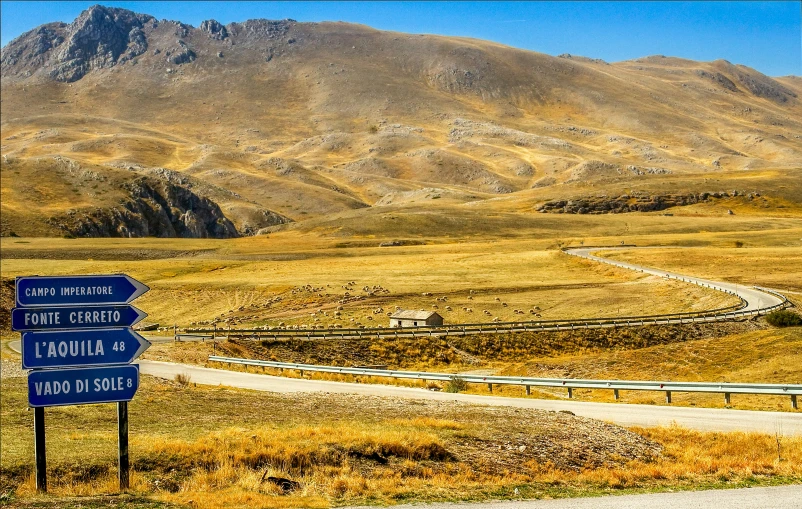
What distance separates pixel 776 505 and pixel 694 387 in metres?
21.3

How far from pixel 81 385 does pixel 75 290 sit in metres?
1.78

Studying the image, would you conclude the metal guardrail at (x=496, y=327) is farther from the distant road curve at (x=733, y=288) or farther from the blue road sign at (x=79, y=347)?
the blue road sign at (x=79, y=347)

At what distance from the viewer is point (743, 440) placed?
72.0ft

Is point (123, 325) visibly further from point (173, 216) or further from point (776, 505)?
point (173, 216)

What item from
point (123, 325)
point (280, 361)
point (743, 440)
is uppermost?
point (123, 325)

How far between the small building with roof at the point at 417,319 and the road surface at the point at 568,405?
Result: 20.4 m

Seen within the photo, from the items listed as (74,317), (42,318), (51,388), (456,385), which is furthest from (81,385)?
(456,385)

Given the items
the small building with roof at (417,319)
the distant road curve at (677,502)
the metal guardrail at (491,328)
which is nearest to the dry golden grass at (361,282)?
the small building with roof at (417,319)

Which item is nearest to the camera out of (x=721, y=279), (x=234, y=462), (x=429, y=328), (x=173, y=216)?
(x=234, y=462)

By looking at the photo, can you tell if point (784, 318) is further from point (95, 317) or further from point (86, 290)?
point (86, 290)

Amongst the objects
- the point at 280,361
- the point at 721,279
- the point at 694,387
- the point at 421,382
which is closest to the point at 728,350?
the point at 694,387

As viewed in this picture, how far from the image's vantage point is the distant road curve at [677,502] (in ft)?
48.5

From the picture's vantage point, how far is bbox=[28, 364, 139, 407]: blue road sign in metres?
14.0

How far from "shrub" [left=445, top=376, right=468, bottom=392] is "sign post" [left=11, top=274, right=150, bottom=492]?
25260mm
